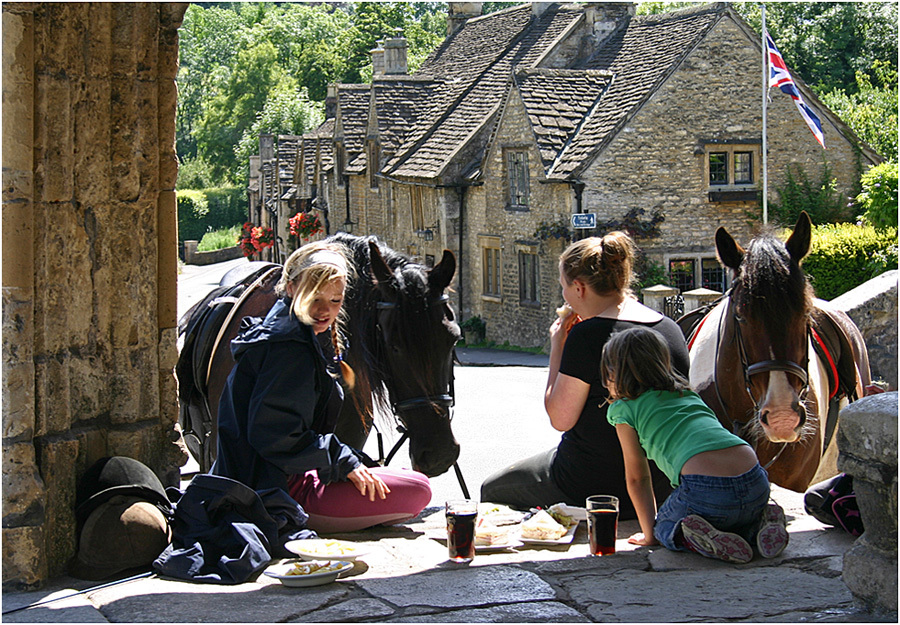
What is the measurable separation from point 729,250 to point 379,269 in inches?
72.9

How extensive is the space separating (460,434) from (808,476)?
7.66 metres

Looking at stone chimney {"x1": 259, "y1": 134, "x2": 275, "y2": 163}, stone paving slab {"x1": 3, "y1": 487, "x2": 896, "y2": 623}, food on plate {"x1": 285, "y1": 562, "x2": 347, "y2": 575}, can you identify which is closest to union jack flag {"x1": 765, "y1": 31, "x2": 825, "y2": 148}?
stone paving slab {"x1": 3, "y1": 487, "x2": 896, "y2": 623}

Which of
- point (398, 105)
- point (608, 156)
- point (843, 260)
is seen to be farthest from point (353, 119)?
point (843, 260)

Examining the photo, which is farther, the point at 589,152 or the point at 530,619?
the point at 589,152

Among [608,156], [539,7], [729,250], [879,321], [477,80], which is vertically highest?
[539,7]

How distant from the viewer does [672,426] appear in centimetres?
451

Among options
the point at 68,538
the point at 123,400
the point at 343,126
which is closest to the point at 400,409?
the point at 123,400

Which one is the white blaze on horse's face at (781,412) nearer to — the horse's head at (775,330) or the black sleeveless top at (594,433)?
the horse's head at (775,330)

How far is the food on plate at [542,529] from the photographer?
4.75m

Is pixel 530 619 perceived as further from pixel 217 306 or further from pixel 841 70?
pixel 841 70

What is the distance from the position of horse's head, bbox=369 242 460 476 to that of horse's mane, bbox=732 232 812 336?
1.51 meters

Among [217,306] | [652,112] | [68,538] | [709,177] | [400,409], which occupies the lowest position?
[68,538]

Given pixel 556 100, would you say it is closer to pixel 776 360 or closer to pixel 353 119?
pixel 353 119

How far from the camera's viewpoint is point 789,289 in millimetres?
4828
